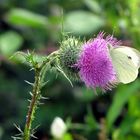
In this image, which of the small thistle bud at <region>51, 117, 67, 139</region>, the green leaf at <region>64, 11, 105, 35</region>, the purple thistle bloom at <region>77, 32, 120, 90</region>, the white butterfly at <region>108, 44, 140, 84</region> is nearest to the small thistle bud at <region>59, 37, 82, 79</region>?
the purple thistle bloom at <region>77, 32, 120, 90</region>

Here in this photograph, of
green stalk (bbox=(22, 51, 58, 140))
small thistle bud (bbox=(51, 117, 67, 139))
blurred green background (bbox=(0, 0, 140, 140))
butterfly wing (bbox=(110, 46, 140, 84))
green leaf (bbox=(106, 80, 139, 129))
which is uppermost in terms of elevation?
blurred green background (bbox=(0, 0, 140, 140))

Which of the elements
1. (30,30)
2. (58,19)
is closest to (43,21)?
(58,19)

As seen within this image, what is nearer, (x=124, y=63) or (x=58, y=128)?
(x=124, y=63)

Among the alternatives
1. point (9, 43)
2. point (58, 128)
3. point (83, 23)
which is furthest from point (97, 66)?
point (83, 23)

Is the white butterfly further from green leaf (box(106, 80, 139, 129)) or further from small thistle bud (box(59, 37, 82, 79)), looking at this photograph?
green leaf (box(106, 80, 139, 129))

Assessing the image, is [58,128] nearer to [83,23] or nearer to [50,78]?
[50,78]
